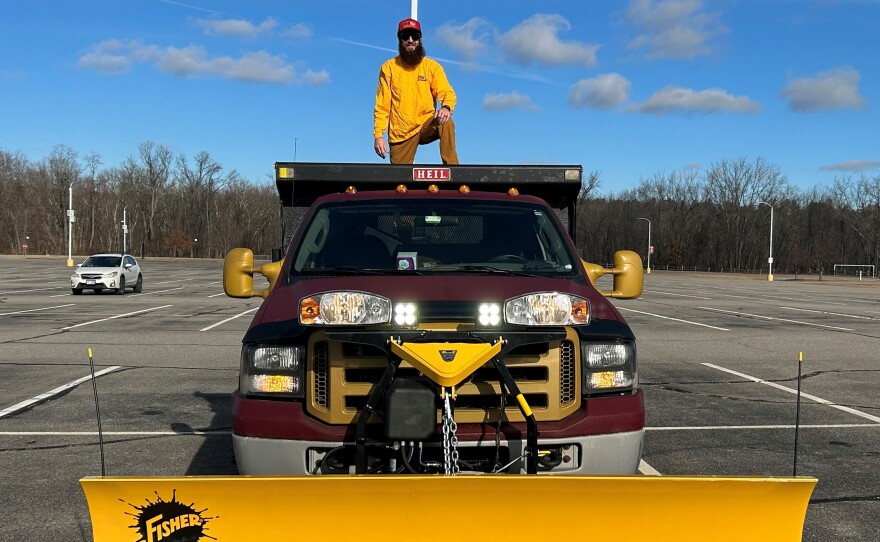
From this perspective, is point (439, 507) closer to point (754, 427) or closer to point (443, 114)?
point (443, 114)

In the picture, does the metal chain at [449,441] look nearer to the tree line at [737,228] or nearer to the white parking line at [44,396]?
the white parking line at [44,396]

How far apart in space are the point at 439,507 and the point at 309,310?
37.7 inches

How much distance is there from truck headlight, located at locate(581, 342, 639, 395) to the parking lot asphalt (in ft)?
2.44

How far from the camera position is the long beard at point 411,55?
6.55 meters

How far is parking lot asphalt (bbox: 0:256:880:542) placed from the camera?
5007 millimetres

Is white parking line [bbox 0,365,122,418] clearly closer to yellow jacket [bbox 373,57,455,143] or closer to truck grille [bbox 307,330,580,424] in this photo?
yellow jacket [bbox 373,57,455,143]

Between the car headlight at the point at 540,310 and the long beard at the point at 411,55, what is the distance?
396 centimetres

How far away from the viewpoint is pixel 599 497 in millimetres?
2537

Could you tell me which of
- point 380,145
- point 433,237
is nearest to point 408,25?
point 380,145

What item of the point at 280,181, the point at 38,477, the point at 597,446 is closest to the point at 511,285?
the point at 597,446

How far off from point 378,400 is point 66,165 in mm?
128474

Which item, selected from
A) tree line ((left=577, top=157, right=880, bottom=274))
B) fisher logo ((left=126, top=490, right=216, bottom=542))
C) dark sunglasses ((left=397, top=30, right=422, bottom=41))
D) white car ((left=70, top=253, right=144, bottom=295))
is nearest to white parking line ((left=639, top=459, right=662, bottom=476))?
fisher logo ((left=126, top=490, right=216, bottom=542))

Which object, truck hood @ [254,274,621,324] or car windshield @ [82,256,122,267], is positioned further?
car windshield @ [82,256,122,267]

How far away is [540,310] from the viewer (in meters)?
3.09
